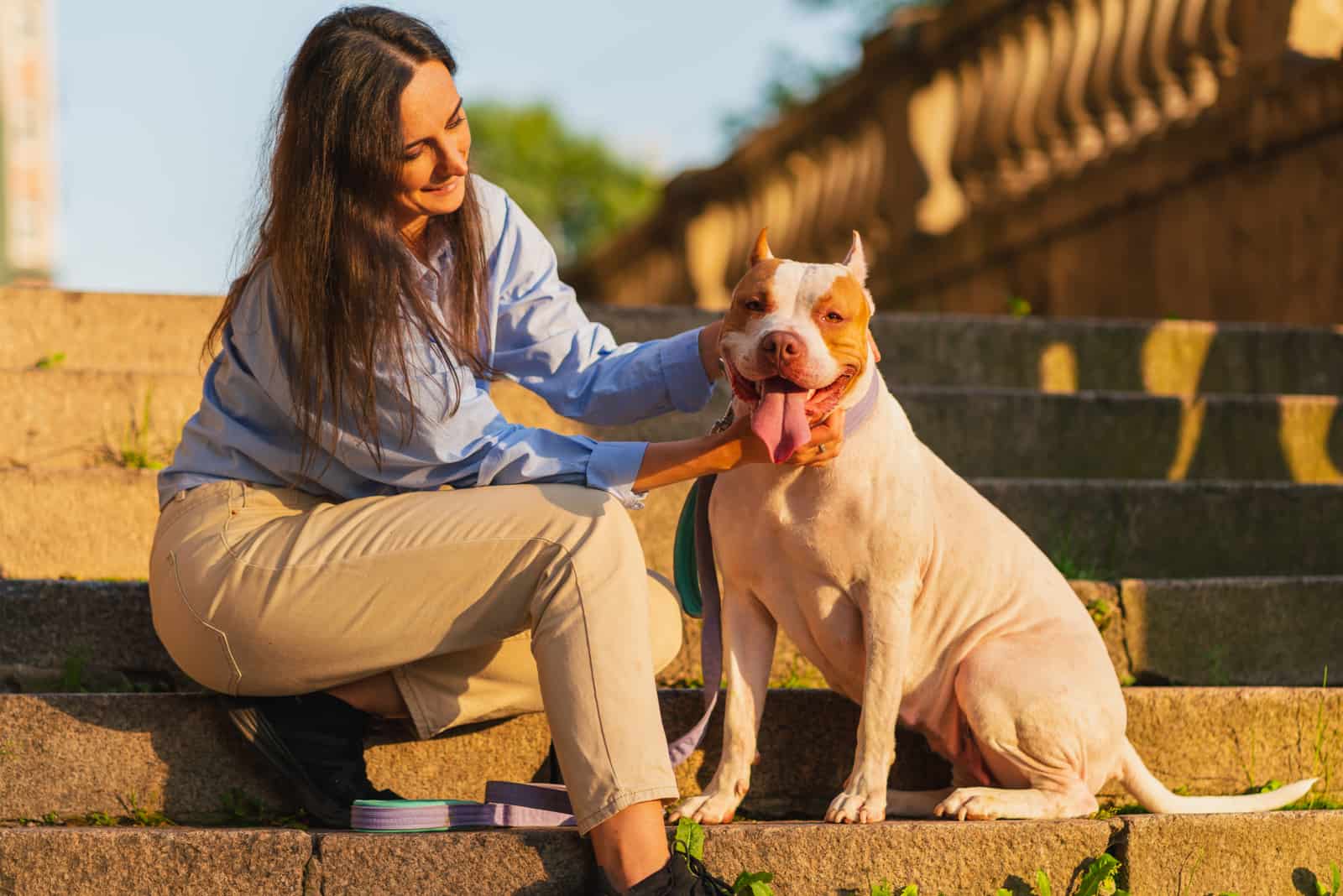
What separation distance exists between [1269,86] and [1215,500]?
107 inches

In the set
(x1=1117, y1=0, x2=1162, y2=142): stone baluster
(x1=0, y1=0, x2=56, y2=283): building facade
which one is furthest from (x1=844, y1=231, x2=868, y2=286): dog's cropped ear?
(x1=0, y1=0, x2=56, y2=283): building facade

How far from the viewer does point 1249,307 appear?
7168mm

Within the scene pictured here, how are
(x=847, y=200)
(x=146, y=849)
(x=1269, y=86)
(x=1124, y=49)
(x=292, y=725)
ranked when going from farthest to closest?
1. (x=847, y=200)
2. (x=1124, y=49)
3. (x=1269, y=86)
4. (x=292, y=725)
5. (x=146, y=849)

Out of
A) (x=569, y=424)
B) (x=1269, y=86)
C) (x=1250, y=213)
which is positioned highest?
(x=1269, y=86)

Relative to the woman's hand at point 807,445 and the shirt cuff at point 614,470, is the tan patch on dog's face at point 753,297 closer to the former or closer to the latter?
the woman's hand at point 807,445

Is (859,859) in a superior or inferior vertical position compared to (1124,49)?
inferior

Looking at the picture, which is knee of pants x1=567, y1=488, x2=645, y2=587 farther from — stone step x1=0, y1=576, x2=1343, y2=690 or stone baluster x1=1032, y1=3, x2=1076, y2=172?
stone baluster x1=1032, y1=3, x2=1076, y2=172

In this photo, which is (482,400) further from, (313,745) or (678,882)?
(678,882)

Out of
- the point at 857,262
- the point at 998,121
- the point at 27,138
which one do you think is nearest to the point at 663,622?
the point at 857,262

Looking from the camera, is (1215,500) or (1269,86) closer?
(1215,500)

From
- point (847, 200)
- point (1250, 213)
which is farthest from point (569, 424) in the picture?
point (847, 200)

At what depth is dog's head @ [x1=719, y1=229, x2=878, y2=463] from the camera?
3.09m

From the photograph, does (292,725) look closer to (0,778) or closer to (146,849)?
(146,849)

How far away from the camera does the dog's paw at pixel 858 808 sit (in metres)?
3.23
